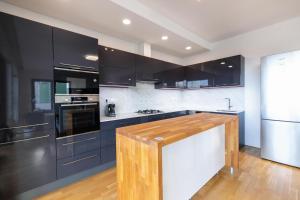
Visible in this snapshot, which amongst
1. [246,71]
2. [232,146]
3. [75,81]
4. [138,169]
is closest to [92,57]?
[75,81]

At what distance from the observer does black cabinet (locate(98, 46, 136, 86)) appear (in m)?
2.55

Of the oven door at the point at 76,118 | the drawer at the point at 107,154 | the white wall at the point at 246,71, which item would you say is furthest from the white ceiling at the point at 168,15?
the drawer at the point at 107,154

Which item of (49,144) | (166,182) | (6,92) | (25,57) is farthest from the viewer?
(49,144)

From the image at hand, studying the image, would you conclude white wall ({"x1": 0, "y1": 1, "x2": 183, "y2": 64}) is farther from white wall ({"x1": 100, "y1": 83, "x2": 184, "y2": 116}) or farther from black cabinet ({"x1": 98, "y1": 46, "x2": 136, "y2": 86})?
white wall ({"x1": 100, "y1": 83, "x2": 184, "y2": 116})

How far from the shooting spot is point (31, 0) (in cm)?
188

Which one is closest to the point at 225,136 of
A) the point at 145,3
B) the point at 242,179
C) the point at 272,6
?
the point at 242,179

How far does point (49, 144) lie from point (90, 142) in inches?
21.0

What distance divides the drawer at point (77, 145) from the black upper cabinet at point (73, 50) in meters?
1.04

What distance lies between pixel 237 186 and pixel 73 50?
2967 mm

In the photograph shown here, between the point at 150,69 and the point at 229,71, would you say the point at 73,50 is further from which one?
the point at 229,71

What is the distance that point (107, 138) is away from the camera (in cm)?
240

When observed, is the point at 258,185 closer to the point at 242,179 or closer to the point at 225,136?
the point at 242,179

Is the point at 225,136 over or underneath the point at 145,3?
underneath

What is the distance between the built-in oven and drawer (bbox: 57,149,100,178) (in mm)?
357
